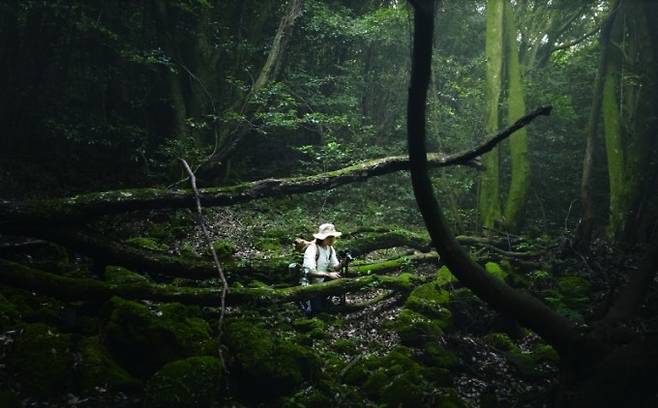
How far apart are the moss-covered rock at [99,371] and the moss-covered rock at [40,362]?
0.46ft

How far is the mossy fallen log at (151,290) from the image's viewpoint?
20.1 feet

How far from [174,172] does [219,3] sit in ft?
22.9

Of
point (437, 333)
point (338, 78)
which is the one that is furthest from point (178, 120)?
point (437, 333)

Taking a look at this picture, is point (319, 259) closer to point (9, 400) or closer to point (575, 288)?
point (575, 288)

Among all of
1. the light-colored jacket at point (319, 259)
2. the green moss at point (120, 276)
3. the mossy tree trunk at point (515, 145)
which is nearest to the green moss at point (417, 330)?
the light-colored jacket at point (319, 259)

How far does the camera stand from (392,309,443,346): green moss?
693 centimetres

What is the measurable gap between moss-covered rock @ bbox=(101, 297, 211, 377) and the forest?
3 cm

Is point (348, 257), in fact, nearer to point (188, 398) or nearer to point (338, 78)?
point (188, 398)

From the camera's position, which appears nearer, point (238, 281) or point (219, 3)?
point (238, 281)

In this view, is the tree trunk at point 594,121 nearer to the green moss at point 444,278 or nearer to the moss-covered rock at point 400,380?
the green moss at point 444,278

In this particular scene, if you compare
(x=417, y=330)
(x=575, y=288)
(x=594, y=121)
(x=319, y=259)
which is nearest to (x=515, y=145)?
(x=594, y=121)

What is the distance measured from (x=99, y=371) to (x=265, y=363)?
1.78 meters

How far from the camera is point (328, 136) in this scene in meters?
16.9

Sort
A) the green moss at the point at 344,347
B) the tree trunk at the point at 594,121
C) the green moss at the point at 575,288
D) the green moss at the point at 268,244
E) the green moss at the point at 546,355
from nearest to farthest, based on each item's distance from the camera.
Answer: the green moss at the point at 546,355, the green moss at the point at 344,347, the green moss at the point at 575,288, the tree trunk at the point at 594,121, the green moss at the point at 268,244
